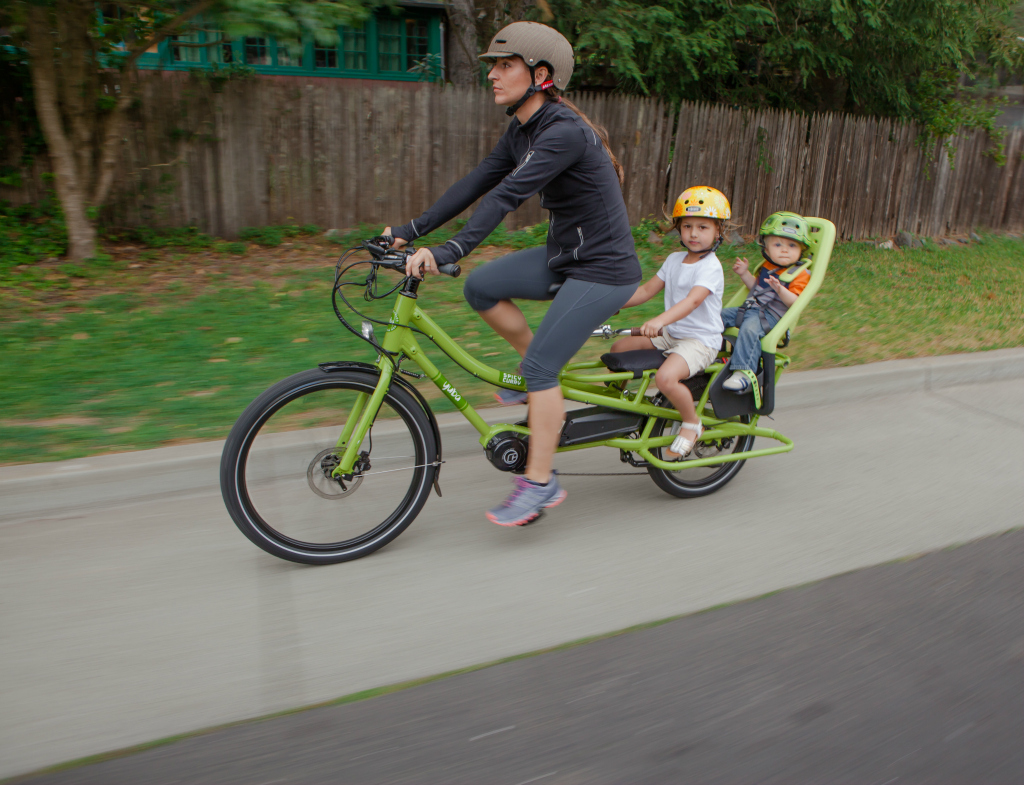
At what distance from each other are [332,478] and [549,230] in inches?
56.1

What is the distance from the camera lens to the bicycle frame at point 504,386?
11.2 ft

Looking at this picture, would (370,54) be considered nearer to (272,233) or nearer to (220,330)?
(272,233)

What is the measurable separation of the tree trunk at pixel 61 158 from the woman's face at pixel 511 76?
233 inches

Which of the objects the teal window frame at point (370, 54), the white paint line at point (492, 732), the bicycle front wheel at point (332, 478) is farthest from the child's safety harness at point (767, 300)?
the teal window frame at point (370, 54)

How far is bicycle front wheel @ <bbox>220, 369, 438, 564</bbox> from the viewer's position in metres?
3.28

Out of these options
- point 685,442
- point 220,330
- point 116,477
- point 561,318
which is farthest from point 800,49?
point 116,477

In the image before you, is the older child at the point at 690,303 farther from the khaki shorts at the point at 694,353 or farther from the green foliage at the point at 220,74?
the green foliage at the point at 220,74

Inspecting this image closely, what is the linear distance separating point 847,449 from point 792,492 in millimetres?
811

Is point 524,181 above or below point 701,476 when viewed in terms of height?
above

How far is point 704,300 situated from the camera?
3.85 metres

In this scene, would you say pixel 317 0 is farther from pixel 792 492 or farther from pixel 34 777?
pixel 34 777

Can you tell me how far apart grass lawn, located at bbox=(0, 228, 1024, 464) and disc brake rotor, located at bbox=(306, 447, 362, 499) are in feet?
3.76

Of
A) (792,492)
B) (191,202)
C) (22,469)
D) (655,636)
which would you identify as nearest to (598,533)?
(655,636)

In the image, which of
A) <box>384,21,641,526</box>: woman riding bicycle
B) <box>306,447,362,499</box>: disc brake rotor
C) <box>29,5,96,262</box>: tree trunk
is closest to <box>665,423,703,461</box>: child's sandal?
<box>384,21,641,526</box>: woman riding bicycle
